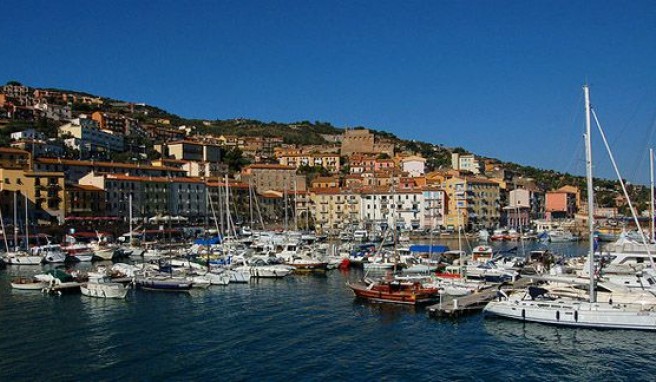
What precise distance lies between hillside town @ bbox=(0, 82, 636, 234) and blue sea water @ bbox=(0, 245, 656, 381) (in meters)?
28.7

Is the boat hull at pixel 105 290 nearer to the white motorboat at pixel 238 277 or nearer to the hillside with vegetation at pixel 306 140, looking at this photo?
the white motorboat at pixel 238 277

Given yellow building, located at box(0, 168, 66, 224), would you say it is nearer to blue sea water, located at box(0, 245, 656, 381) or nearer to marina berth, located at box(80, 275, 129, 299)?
marina berth, located at box(80, 275, 129, 299)

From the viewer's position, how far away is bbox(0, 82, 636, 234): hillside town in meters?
76.9

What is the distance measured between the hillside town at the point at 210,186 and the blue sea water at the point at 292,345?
28.7m

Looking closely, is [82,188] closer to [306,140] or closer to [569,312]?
[569,312]

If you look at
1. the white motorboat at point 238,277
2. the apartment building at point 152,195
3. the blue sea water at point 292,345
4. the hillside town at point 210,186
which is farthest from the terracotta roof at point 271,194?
the blue sea water at point 292,345

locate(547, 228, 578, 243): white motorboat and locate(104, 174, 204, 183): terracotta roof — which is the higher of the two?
locate(104, 174, 204, 183): terracotta roof

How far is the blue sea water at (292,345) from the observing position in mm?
20047

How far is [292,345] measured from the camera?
23.5m

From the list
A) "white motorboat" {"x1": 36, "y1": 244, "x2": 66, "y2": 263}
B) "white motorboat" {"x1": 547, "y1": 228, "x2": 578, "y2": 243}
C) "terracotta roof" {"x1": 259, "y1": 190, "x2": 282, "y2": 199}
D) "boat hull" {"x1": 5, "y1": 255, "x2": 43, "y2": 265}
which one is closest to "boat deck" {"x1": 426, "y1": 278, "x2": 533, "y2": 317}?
"white motorboat" {"x1": 36, "y1": 244, "x2": 66, "y2": 263}

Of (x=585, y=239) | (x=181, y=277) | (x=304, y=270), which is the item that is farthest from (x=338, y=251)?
(x=585, y=239)

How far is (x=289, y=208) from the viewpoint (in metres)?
100

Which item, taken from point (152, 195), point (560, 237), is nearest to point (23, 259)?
point (152, 195)

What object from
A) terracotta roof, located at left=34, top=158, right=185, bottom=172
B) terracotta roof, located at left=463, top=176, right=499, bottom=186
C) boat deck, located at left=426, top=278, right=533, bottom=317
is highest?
Answer: terracotta roof, located at left=34, top=158, right=185, bottom=172
